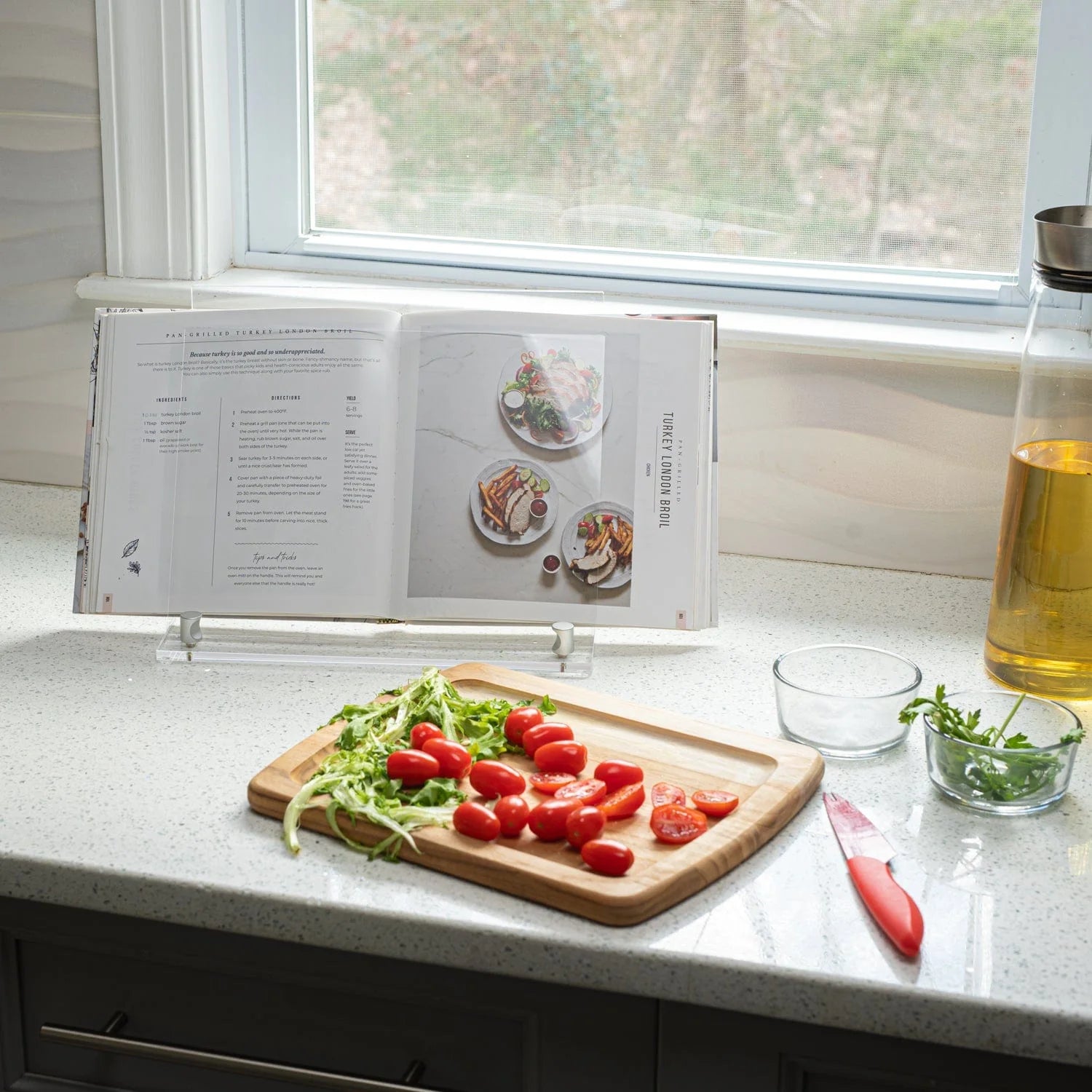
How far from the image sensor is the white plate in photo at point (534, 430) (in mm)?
1240

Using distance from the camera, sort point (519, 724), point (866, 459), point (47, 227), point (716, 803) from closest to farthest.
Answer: point (716, 803), point (519, 724), point (866, 459), point (47, 227)

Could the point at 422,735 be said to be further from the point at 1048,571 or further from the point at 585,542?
the point at 1048,571

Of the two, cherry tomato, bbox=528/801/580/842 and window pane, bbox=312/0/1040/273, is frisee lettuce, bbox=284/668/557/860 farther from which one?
window pane, bbox=312/0/1040/273

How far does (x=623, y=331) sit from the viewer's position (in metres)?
1.27

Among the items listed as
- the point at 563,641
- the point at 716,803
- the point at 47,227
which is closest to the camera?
the point at 716,803

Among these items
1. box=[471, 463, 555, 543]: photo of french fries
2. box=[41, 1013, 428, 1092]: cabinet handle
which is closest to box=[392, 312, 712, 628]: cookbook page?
box=[471, 463, 555, 543]: photo of french fries

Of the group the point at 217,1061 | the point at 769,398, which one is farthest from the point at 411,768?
the point at 769,398

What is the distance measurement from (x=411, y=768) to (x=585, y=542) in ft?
1.10

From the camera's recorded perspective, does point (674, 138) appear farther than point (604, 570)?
Yes

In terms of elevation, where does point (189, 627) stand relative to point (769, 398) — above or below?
below

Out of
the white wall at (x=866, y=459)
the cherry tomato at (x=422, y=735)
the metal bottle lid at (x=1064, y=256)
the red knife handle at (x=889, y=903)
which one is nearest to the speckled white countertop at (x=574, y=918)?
the red knife handle at (x=889, y=903)

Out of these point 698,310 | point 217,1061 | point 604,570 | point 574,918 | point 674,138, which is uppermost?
point 674,138

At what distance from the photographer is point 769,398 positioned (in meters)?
1.48

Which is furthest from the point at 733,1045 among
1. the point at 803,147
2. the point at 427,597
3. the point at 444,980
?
the point at 803,147
